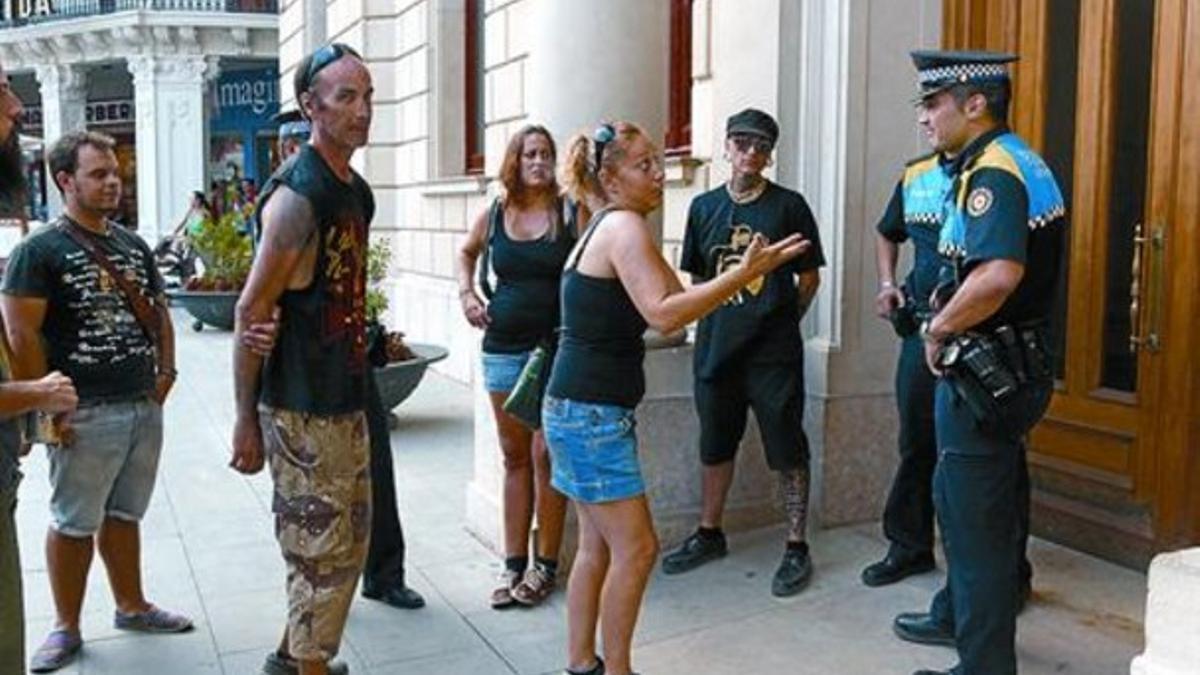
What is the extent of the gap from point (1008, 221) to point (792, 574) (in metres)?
1.98

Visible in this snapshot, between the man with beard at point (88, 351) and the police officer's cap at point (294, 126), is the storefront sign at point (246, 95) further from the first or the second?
the man with beard at point (88, 351)

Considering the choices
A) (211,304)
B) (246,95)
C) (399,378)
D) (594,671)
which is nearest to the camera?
(594,671)

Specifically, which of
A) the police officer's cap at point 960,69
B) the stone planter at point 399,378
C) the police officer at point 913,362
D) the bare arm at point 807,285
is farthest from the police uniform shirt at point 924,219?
the stone planter at point 399,378

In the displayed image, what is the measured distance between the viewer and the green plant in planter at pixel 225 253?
525 inches

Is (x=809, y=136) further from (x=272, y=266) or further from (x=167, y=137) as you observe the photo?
(x=167, y=137)

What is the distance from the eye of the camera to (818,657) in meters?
4.24

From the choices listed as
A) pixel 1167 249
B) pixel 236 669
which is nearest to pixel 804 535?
pixel 1167 249

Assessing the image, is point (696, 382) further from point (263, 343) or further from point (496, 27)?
point (496, 27)

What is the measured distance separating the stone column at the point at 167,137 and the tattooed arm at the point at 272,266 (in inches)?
1023

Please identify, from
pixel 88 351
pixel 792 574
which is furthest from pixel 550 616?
pixel 88 351

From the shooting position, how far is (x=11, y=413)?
275 centimetres

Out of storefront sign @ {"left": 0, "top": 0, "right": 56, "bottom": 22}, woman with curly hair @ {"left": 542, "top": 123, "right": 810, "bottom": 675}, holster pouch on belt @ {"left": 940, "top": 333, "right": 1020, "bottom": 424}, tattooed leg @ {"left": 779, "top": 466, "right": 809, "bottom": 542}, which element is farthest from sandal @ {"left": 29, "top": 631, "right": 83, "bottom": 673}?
storefront sign @ {"left": 0, "top": 0, "right": 56, "bottom": 22}

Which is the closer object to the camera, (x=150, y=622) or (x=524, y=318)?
(x=150, y=622)

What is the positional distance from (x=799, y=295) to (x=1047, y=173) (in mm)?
1560
